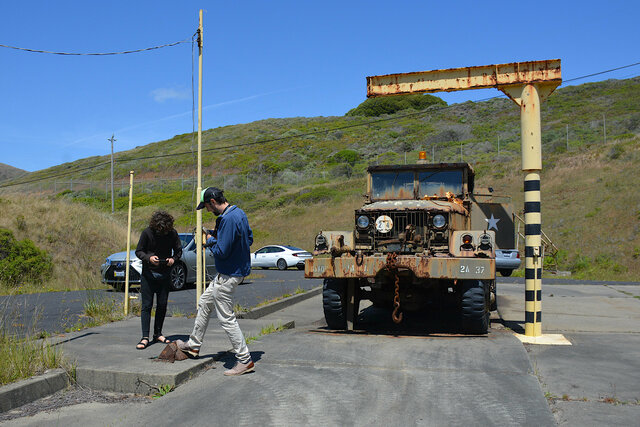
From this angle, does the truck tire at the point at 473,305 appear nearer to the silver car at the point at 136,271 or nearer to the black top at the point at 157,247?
the black top at the point at 157,247

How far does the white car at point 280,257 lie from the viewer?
88.5 ft

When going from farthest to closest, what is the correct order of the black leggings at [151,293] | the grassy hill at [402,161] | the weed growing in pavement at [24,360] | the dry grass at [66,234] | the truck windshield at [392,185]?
1. the grassy hill at [402,161]
2. the dry grass at [66,234]
3. the truck windshield at [392,185]
4. the black leggings at [151,293]
5. the weed growing in pavement at [24,360]

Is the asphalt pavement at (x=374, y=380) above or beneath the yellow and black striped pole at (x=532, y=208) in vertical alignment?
beneath

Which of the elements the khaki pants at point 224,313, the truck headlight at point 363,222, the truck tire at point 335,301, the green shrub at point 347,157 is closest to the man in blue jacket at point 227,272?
the khaki pants at point 224,313

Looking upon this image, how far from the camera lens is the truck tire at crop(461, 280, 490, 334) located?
25.8ft

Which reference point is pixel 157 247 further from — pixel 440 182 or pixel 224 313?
pixel 440 182

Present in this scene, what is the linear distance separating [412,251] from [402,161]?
130ft

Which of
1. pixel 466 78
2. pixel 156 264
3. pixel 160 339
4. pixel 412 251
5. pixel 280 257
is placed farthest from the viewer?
pixel 280 257

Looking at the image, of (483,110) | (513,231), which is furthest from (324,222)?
(483,110)

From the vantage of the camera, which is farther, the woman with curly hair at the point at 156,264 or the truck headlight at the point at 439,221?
the truck headlight at the point at 439,221

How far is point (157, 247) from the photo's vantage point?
6.87 metres

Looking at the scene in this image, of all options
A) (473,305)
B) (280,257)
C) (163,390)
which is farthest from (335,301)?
(280,257)

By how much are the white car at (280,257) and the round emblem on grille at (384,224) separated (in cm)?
1802

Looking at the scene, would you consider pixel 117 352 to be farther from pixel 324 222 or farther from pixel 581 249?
pixel 324 222
